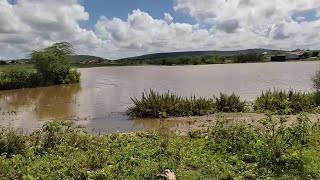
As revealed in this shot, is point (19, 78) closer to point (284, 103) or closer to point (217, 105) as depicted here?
point (217, 105)

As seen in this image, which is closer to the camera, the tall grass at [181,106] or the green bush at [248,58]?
the tall grass at [181,106]

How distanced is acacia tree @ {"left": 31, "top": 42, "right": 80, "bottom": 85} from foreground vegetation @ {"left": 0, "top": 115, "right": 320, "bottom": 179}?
35249 millimetres

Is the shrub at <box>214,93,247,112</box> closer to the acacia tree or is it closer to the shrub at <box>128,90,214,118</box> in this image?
the shrub at <box>128,90,214,118</box>

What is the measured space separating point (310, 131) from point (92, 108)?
14.8 meters

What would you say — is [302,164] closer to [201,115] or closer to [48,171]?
[48,171]

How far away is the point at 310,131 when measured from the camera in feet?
33.8

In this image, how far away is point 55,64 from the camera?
1772 inches

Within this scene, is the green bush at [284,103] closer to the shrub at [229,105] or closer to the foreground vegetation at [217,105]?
the foreground vegetation at [217,105]

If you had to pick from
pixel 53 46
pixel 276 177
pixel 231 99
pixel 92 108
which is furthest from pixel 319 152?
pixel 53 46

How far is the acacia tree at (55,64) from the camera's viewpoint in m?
44.8

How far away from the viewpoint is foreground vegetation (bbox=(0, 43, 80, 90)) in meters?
42.9

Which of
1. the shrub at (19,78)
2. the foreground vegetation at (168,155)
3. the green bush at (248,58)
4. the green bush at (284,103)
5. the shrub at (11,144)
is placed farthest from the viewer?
the green bush at (248,58)

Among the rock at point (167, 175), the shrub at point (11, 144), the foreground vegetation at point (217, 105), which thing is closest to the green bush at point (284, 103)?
the foreground vegetation at point (217, 105)

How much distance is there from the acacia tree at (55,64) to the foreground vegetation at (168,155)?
116 feet
